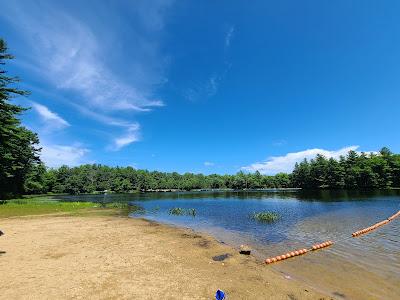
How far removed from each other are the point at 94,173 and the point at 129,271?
17935cm

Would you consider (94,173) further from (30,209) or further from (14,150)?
(30,209)

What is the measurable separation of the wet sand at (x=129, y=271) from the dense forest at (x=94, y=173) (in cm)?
3031

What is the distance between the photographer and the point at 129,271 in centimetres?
1281

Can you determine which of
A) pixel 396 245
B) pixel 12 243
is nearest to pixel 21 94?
pixel 12 243

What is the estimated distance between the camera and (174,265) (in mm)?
14297

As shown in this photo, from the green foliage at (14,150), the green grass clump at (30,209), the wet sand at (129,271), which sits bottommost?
the wet sand at (129,271)

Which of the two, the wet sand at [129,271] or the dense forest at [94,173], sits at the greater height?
the dense forest at [94,173]

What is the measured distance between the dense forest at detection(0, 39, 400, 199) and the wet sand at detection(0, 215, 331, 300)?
3031 cm

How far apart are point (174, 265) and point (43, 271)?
6.20 metres

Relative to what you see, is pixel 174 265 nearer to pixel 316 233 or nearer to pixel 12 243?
pixel 12 243

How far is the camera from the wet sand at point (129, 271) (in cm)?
1030

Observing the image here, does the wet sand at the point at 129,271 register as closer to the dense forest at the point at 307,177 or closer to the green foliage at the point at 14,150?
the green foliage at the point at 14,150

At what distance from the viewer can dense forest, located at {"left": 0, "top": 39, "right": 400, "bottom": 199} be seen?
4362 cm

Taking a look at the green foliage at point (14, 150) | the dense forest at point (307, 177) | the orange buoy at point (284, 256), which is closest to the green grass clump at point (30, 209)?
the green foliage at point (14, 150)
